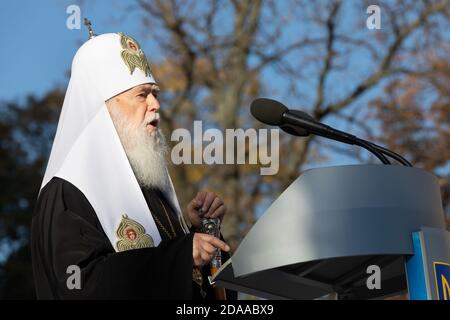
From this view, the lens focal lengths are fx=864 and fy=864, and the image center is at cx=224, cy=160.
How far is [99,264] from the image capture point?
3.50 metres

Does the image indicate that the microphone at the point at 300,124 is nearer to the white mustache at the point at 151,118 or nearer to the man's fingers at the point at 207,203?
the man's fingers at the point at 207,203

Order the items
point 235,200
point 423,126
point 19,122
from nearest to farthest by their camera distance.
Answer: point 235,200 < point 423,126 < point 19,122

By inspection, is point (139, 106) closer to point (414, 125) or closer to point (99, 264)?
point (99, 264)

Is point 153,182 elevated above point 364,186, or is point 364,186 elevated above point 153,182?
point 153,182

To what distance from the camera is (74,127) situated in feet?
14.2

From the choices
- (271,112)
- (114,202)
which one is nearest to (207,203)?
(114,202)

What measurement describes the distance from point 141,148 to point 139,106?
0.22m

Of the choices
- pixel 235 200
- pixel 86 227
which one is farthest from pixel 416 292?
pixel 235 200

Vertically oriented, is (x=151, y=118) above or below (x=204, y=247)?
above

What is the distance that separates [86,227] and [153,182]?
0.85 m

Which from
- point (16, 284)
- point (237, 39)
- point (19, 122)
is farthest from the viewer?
point (19, 122)

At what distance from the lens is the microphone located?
336cm

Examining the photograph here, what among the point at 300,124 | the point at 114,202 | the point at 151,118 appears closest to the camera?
the point at 300,124

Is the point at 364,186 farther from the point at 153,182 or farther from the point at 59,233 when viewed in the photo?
the point at 153,182
